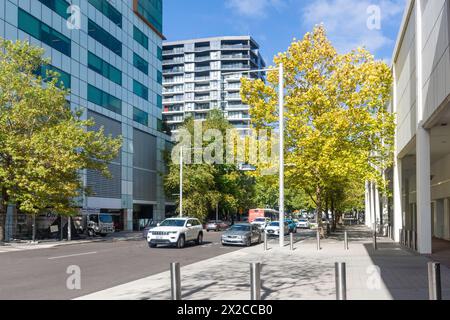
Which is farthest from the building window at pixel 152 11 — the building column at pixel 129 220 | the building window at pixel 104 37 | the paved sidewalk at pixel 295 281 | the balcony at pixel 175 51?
the balcony at pixel 175 51

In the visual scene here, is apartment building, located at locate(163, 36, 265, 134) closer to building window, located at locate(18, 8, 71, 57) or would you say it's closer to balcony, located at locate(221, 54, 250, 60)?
balcony, located at locate(221, 54, 250, 60)

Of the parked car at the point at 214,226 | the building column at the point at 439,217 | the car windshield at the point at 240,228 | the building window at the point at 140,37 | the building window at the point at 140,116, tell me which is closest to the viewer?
the car windshield at the point at 240,228

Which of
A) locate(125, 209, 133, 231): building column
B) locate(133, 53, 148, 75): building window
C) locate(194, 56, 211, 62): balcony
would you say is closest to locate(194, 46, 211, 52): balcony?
locate(194, 56, 211, 62): balcony

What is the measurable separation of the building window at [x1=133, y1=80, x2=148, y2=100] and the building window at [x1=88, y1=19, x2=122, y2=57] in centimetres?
429

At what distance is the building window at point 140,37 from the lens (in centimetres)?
5781

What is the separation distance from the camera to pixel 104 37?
50.8m

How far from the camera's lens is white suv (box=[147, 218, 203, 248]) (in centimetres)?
2628

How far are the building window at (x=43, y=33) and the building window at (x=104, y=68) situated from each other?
3985mm

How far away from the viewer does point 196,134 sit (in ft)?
197

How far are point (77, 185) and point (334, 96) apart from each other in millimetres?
16636

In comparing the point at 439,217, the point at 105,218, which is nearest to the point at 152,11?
the point at 105,218

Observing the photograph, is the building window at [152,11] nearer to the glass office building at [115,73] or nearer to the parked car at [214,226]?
the glass office building at [115,73]

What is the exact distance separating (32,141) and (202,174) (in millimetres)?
29923
